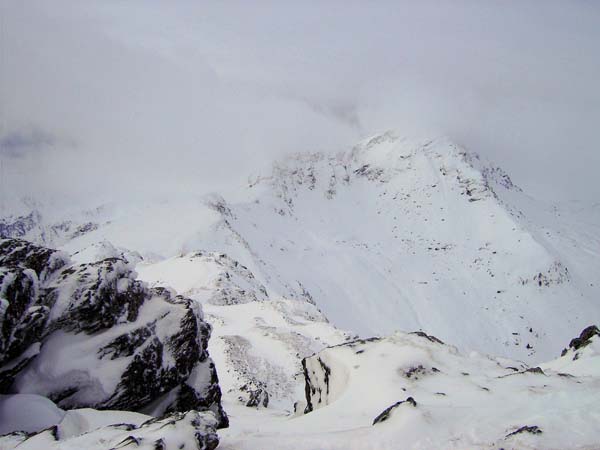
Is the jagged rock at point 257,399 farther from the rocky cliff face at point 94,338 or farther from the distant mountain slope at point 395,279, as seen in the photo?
the distant mountain slope at point 395,279

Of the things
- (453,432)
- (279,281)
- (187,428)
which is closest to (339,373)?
(453,432)

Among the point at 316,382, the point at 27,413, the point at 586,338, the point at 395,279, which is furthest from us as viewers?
the point at 395,279

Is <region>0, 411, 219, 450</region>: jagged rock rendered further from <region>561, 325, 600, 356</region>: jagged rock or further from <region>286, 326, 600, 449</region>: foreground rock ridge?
<region>561, 325, 600, 356</region>: jagged rock

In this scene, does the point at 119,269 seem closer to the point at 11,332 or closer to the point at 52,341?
the point at 52,341

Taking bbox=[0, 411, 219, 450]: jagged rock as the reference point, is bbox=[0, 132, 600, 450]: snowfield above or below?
below

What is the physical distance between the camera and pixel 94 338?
17.1m

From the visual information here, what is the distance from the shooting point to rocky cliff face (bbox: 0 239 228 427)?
586 inches

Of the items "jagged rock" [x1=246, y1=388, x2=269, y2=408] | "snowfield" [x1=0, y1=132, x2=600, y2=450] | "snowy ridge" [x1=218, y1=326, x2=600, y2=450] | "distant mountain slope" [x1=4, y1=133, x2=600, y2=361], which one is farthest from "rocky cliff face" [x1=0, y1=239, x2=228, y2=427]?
"distant mountain slope" [x1=4, y1=133, x2=600, y2=361]

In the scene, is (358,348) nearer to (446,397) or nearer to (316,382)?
(316,382)

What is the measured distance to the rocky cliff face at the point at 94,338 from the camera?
14891mm

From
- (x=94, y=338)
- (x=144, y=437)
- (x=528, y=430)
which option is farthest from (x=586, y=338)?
(x=94, y=338)

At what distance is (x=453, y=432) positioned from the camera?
12234 mm

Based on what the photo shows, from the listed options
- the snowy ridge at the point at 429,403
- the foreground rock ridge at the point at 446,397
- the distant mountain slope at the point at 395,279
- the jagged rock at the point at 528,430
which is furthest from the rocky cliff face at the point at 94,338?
the distant mountain slope at the point at 395,279

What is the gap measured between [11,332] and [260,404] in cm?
2102
